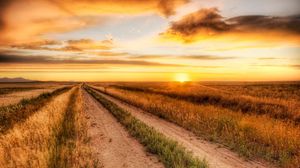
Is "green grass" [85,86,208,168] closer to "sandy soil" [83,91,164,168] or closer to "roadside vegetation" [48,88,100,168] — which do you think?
"sandy soil" [83,91,164,168]

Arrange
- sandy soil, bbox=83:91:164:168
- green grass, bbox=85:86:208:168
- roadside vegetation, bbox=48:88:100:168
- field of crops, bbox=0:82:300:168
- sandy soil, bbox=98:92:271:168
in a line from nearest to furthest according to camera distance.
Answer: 1. roadside vegetation, bbox=48:88:100:168
2. green grass, bbox=85:86:208:168
3. field of crops, bbox=0:82:300:168
4. sandy soil, bbox=83:91:164:168
5. sandy soil, bbox=98:92:271:168

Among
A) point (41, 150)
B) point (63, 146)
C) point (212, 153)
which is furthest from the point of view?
point (212, 153)

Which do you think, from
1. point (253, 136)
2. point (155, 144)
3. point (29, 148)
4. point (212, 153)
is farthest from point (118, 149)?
point (253, 136)

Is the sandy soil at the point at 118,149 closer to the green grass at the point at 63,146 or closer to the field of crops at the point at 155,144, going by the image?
the field of crops at the point at 155,144

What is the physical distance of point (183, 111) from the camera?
2208cm

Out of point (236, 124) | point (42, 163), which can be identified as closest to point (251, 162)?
point (236, 124)

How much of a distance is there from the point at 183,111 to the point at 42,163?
14.6m

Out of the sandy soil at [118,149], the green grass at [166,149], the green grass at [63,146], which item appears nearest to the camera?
the green grass at [63,146]

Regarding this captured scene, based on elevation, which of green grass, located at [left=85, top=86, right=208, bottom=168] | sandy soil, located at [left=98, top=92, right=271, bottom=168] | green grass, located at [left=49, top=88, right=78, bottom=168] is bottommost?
sandy soil, located at [left=98, top=92, right=271, bottom=168]

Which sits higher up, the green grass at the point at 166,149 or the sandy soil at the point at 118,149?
the green grass at the point at 166,149

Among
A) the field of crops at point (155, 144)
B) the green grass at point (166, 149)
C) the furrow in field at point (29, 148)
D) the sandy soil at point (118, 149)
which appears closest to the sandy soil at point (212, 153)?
the field of crops at point (155, 144)

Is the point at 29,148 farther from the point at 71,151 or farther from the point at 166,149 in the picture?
the point at 166,149

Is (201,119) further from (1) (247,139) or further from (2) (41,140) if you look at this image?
(2) (41,140)

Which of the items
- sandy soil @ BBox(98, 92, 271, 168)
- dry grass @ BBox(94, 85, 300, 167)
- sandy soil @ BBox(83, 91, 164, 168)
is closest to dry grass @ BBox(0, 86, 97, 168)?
sandy soil @ BBox(83, 91, 164, 168)
